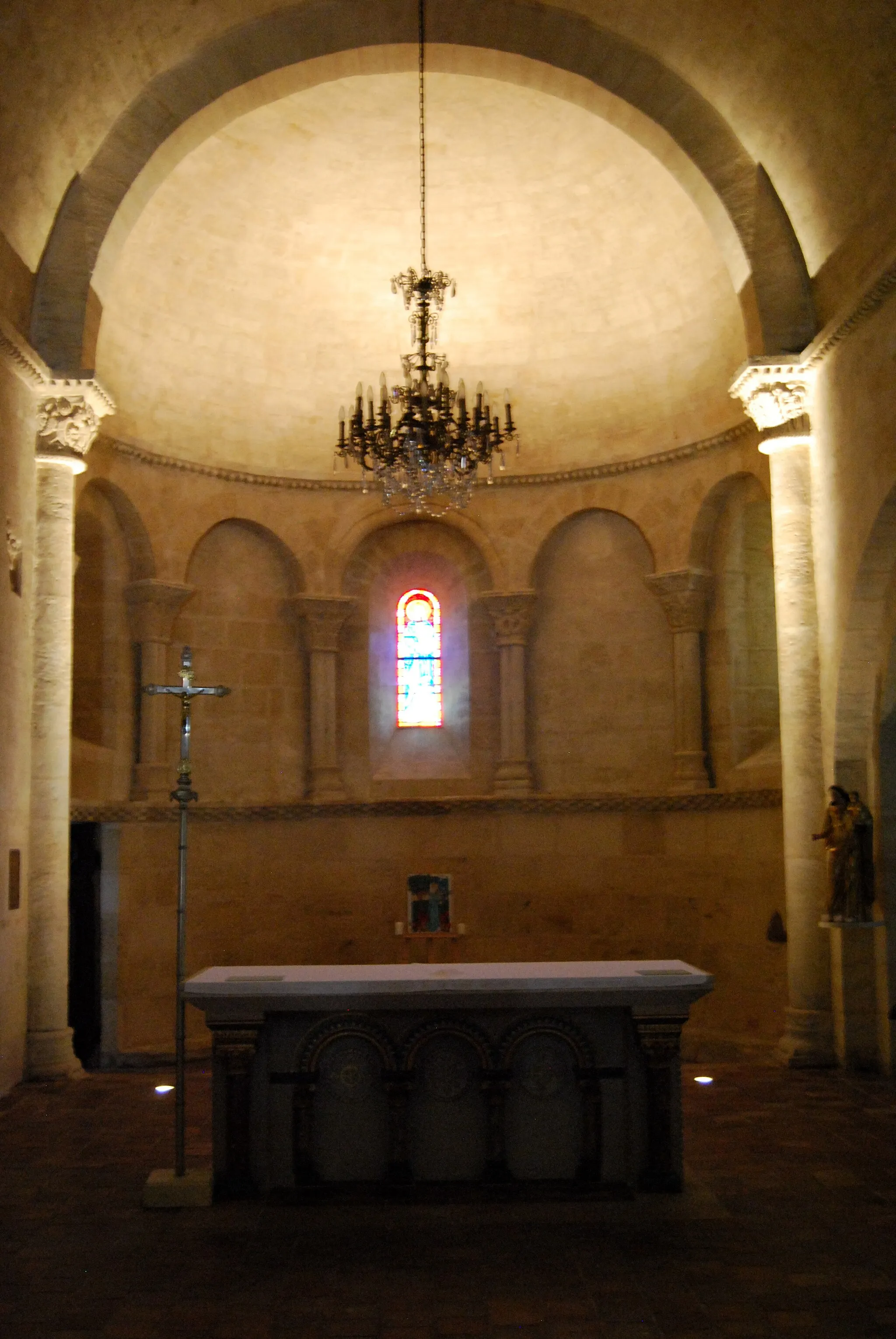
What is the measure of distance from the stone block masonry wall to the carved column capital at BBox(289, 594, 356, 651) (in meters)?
2.02

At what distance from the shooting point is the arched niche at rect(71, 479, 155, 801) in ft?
46.4

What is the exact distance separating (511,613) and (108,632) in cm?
465

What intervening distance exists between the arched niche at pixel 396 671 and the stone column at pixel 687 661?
2.25 m

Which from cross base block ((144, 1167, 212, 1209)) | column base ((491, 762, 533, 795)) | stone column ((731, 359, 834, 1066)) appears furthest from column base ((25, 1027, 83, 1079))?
stone column ((731, 359, 834, 1066))

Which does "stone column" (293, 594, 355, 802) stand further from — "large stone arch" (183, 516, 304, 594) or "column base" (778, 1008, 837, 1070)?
"column base" (778, 1008, 837, 1070)

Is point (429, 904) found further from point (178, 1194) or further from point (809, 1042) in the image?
point (178, 1194)

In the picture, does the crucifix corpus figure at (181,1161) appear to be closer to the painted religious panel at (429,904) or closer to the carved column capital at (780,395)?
the carved column capital at (780,395)

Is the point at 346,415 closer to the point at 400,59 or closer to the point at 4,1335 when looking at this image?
the point at 400,59

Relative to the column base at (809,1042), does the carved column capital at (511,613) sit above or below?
above

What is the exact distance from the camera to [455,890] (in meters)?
14.7

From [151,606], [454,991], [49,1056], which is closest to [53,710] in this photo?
[49,1056]

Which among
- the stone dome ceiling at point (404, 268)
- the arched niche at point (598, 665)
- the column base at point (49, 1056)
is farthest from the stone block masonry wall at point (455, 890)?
the stone dome ceiling at point (404, 268)

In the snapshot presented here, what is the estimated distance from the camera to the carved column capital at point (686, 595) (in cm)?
1430

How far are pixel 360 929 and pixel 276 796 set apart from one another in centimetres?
182
